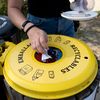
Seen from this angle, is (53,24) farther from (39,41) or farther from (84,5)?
(39,41)

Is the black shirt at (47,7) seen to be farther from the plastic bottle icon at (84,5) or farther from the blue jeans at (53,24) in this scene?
the plastic bottle icon at (84,5)

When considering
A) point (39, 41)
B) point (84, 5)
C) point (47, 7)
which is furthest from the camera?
point (47, 7)

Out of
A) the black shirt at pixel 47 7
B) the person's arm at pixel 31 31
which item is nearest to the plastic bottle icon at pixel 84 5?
the black shirt at pixel 47 7

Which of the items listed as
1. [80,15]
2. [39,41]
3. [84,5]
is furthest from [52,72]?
[84,5]

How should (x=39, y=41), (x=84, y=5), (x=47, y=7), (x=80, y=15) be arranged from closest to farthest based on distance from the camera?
(x=39, y=41) < (x=80, y=15) < (x=84, y=5) < (x=47, y=7)

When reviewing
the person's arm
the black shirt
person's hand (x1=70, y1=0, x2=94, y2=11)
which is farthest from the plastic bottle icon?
the person's arm

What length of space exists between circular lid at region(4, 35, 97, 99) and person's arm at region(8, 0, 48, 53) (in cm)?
10

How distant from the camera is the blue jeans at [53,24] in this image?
66.1 inches

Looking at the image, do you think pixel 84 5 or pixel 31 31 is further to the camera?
pixel 84 5

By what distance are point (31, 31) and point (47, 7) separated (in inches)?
14.2

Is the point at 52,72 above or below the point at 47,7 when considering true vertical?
below

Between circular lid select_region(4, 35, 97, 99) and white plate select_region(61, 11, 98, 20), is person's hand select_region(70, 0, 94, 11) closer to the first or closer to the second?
white plate select_region(61, 11, 98, 20)

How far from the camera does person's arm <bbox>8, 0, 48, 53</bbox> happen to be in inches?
49.7

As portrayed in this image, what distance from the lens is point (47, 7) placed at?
5.41 feet
